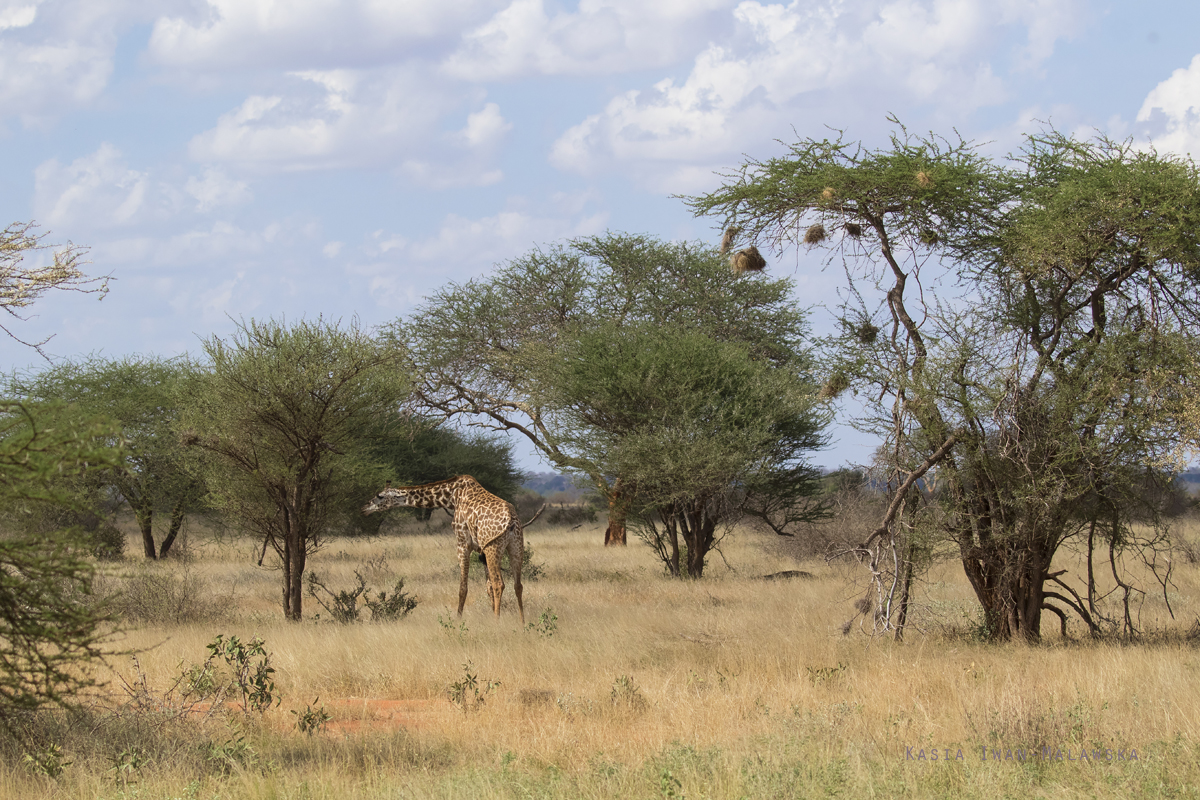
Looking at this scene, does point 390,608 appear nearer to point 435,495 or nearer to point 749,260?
point 435,495

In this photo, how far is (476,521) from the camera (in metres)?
12.8

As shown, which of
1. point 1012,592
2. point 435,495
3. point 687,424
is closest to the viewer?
point 1012,592

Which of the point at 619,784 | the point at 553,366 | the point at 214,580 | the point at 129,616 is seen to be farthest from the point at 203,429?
the point at 619,784

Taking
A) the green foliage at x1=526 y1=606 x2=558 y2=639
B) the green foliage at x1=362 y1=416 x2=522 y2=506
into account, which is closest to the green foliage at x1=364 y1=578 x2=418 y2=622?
the green foliage at x1=526 y1=606 x2=558 y2=639

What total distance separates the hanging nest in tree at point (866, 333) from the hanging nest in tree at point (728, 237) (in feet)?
6.10

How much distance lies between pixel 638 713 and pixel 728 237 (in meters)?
5.94

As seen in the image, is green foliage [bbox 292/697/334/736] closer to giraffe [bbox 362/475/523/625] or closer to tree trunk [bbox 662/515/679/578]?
giraffe [bbox 362/475/523/625]

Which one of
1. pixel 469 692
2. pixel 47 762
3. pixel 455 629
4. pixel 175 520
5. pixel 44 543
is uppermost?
pixel 44 543

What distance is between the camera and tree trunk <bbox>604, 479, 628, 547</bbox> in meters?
23.5

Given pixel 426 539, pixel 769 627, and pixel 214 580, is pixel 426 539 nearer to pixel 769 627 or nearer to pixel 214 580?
pixel 214 580

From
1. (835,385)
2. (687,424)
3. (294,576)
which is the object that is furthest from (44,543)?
(687,424)

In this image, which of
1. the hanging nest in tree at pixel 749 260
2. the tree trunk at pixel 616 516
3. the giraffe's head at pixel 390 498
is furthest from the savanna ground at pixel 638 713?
the tree trunk at pixel 616 516

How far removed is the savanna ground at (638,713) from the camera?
18.2 feet

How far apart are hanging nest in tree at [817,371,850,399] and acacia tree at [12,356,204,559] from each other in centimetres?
1622
